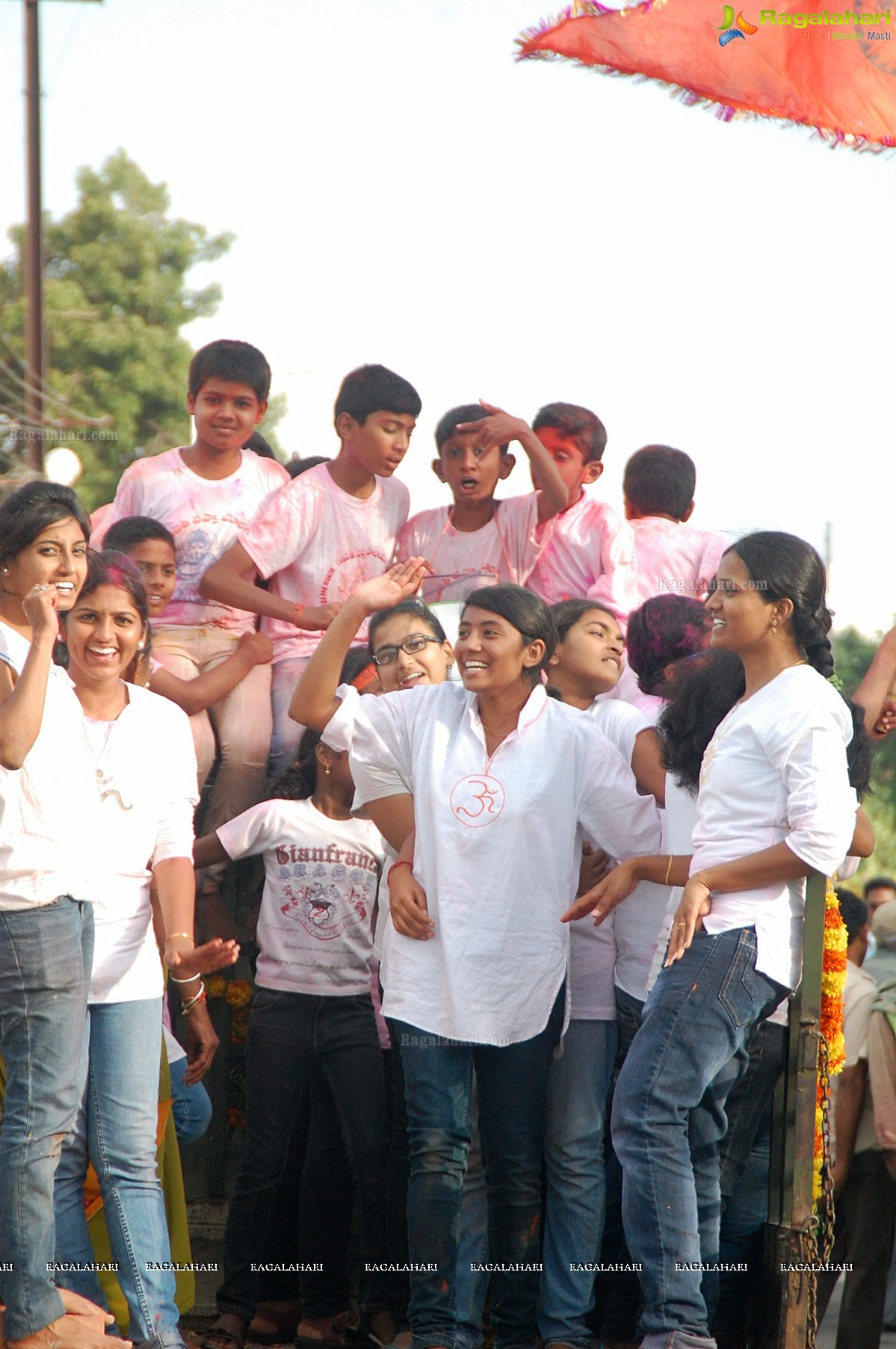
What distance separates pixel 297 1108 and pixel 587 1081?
82 cm

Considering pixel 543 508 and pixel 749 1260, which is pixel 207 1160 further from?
pixel 543 508

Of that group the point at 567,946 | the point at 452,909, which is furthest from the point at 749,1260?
the point at 452,909

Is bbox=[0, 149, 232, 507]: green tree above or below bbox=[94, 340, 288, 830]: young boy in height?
above

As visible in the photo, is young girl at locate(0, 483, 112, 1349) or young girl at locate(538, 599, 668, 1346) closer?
young girl at locate(0, 483, 112, 1349)

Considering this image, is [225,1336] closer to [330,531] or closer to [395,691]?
[395,691]

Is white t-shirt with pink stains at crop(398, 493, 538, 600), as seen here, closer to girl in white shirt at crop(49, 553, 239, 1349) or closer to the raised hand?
the raised hand

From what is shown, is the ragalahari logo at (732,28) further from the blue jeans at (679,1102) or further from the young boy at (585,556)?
the blue jeans at (679,1102)

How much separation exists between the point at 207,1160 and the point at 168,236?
877 inches

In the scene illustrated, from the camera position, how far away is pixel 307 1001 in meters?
4.05

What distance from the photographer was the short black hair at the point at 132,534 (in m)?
4.68

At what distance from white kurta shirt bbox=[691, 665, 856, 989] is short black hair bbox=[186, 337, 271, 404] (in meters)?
2.36

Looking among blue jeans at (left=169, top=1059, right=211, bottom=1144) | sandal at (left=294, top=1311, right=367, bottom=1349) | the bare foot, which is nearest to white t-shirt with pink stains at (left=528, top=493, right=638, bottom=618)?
blue jeans at (left=169, top=1059, right=211, bottom=1144)

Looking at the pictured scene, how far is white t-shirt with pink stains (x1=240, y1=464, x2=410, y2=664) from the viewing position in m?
4.88

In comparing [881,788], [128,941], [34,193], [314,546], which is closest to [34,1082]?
[128,941]
